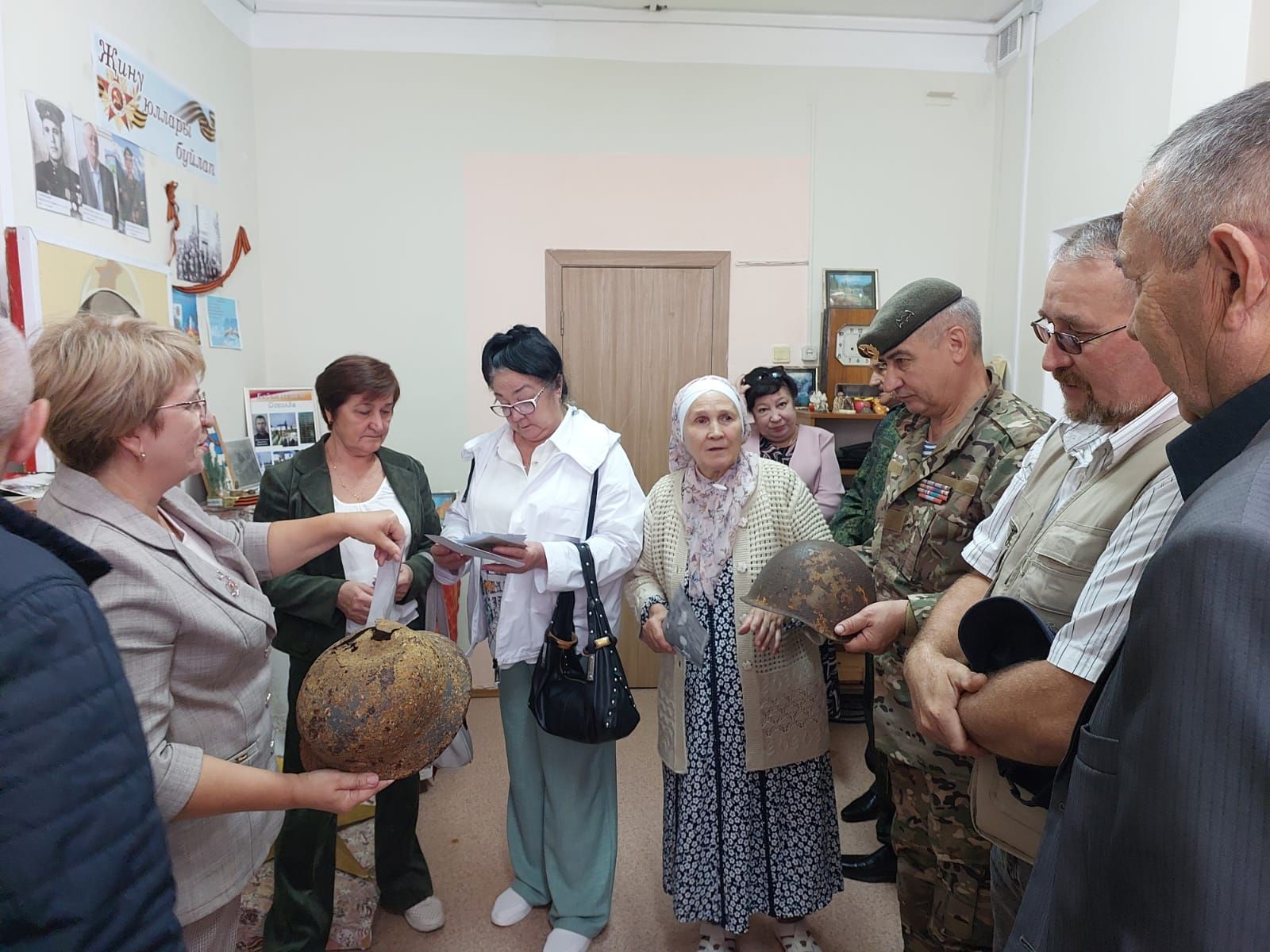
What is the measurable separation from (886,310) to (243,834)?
187cm

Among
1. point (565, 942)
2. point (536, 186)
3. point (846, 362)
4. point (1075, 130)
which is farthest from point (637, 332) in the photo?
point (565, 942)

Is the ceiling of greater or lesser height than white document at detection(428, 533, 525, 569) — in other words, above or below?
above

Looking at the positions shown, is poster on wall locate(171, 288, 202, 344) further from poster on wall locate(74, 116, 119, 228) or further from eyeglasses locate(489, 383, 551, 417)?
eyeglasses locate(489, 383, 551, 417)

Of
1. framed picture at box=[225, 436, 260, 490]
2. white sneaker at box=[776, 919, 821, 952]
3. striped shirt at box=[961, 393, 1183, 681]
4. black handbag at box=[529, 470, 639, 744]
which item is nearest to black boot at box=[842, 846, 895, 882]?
white sneaker at box=[776, 919, 821, 952]

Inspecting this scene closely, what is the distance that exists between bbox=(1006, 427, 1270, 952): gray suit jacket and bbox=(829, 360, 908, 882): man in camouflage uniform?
88.0 inches

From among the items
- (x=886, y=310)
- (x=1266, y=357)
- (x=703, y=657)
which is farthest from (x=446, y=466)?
(x=1266, y=357)

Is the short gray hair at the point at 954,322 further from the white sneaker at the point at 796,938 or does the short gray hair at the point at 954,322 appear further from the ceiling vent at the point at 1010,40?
the ceiling vent at the point at 1010,40

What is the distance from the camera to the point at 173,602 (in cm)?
121

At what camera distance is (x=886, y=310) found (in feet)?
6.55

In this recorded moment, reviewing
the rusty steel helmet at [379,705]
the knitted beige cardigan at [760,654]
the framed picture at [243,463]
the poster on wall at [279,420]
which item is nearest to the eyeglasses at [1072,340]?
the knitted beige cardigan at [760,654]

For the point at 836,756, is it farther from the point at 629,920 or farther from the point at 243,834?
the point at 243,834

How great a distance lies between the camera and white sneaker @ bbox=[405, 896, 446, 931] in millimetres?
2469

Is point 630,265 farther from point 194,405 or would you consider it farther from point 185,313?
point 194,405

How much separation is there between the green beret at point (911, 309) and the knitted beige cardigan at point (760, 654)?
53cm
